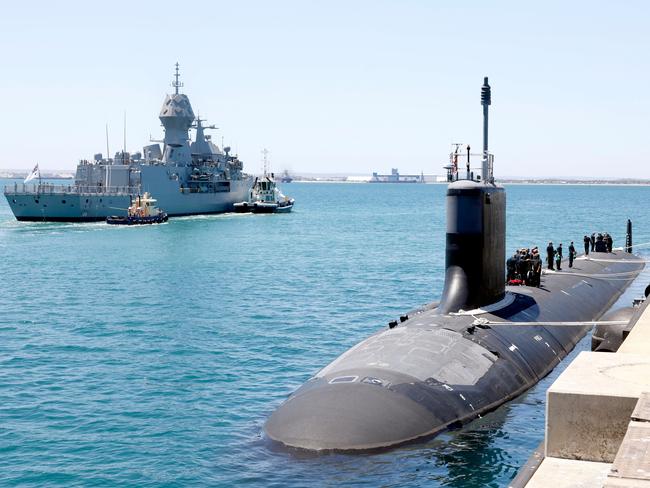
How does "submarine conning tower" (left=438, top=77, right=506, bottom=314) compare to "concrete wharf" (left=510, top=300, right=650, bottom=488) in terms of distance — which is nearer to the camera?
"concrete wharf" (left=510, top=300, right=650, bottom=488)

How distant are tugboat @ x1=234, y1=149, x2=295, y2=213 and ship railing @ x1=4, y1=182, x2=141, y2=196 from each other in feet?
84.4

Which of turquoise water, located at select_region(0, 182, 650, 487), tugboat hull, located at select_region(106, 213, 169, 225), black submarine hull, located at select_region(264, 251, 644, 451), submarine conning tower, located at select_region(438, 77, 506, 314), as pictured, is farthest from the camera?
tugboat hull, located at select_region(106, 213, 169, 225)

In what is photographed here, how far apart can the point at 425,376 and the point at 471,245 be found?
6.57m

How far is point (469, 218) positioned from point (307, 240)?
65.2 m

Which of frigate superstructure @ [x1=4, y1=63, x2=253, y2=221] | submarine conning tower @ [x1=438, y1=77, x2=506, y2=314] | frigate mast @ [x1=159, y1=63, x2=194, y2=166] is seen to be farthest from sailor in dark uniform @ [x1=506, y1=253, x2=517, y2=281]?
frigate mast @ [x1=159, y1=63, x2=194, y2=166]

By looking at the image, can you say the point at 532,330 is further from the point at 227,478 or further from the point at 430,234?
the point at 430,234

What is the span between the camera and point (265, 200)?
135 metres

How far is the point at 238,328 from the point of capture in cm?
3728

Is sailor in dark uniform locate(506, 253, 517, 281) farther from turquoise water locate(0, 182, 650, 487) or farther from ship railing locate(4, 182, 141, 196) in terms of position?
ship railing locate(4, 182, 141, 196)

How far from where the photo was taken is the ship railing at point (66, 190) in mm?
102312

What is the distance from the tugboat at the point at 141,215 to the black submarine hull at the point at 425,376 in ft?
251

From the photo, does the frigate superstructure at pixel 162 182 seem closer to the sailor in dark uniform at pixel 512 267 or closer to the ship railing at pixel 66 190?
the ship railing at pixel 66 190

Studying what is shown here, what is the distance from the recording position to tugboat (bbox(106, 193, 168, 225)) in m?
99.4

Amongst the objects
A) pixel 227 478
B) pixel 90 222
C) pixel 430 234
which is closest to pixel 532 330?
pixel 227 478
